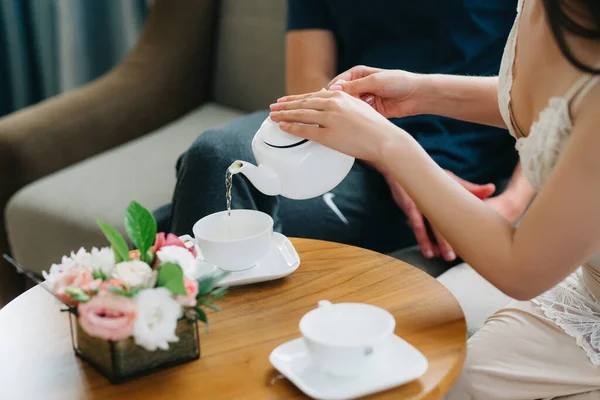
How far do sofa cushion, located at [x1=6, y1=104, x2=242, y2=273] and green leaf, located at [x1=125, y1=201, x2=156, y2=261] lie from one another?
0.85 meters

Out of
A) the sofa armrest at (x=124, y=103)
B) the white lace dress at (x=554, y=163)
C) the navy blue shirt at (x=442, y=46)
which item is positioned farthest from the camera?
the sofa armrest at (x=124, y=103)

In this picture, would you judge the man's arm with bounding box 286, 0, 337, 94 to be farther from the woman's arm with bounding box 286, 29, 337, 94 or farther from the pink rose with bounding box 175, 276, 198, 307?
the pink rose with bounding box 175, 276, 198, 307

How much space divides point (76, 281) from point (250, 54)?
4.76ft

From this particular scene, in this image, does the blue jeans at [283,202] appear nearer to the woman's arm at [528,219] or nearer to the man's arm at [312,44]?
the man's arm at [312,44]

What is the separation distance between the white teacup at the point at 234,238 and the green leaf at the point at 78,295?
0.89 ft

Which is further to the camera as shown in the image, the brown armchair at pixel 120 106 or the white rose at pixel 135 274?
the brown armchair at pixel 120 106

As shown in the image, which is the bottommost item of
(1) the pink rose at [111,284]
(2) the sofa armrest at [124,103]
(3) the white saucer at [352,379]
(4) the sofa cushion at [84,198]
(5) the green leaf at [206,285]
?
(4) the sofa cushion at [84,198]

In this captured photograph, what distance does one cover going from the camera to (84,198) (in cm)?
191

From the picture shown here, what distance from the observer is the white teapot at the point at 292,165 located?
3.73 ft

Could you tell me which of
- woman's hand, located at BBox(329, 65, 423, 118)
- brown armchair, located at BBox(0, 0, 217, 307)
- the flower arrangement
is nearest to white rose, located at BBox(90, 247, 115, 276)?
the flower arrangement

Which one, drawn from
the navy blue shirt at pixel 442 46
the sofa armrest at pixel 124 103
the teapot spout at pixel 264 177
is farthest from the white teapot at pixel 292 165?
the sofa armrest at pixel 124 103

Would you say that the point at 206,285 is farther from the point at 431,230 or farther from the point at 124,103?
the point at 124,103

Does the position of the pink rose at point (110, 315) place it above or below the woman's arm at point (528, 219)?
below

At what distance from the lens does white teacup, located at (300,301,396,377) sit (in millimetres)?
898
